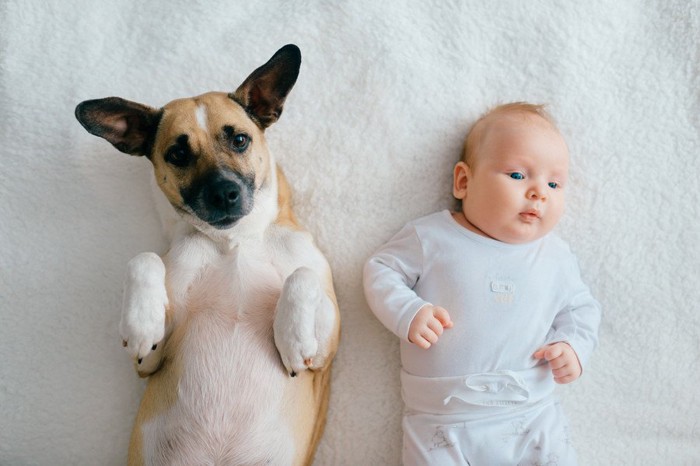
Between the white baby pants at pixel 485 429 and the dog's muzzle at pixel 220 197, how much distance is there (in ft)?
3.11

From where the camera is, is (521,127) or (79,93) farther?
(79,93)

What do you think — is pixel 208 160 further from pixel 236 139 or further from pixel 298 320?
pixel 298 320

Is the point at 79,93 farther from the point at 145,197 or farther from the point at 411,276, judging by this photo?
the point at 411,276

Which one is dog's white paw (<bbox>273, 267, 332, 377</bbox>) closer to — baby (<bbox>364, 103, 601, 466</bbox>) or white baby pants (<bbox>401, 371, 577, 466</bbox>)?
baby (<bbox>364, 103, 601, 466</bbox>)

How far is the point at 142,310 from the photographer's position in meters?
2.06

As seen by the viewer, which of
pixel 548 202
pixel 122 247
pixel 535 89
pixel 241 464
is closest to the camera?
pixel 241 464

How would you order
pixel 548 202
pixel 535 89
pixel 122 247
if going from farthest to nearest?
pixel 535 89, pixel 122 247, pixel 548 202

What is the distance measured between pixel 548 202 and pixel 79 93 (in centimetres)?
196

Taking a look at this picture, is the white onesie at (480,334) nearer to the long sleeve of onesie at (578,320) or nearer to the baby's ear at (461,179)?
the long sleeve of onesie at (578,320)

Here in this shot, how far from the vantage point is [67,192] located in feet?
8.47

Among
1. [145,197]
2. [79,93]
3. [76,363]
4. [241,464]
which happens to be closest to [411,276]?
[241,464]

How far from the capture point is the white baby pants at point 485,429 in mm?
2262

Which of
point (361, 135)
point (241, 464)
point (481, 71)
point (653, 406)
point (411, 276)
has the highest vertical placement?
point (481, 71)

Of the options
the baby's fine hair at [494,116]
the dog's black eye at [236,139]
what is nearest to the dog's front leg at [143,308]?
the dog's black eye at [236,139]
